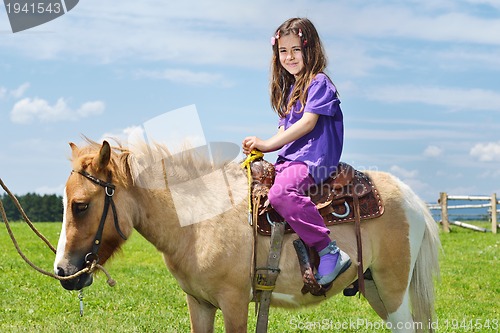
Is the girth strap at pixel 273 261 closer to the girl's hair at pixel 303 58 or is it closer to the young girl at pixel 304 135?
the young girl at pixel 304 135

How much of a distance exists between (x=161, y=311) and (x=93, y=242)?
433cm

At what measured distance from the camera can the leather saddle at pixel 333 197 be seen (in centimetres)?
450

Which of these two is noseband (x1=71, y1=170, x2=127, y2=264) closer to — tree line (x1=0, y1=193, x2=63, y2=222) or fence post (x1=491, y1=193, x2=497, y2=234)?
fence post (x1=491, y1=193, x2=497, y2=234)

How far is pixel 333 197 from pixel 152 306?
4.78 meters

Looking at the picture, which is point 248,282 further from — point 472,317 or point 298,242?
point 472,317

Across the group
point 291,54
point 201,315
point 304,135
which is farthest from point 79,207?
point 291,54

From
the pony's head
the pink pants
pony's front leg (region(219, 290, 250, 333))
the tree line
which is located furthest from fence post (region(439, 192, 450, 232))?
the pony's head

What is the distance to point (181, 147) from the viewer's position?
4578mm

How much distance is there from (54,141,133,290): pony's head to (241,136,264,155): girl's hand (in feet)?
3.26

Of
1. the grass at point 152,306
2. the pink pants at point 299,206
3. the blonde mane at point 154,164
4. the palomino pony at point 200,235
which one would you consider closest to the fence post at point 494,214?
the grass at point 152,306

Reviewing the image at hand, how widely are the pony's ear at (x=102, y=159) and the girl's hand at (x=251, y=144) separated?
43.7 inches

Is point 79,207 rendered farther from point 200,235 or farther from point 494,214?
point 494,214

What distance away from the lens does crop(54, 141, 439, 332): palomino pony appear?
4.09m

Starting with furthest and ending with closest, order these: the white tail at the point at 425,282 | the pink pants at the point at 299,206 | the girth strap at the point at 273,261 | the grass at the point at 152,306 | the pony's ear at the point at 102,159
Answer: the grass at the point at 152,306 → the white tail at the point at 425,282 → the girth strap at the point at 273,261 → the pink pants at the point at 299,206 → the pony's ear at the point at 102,159
